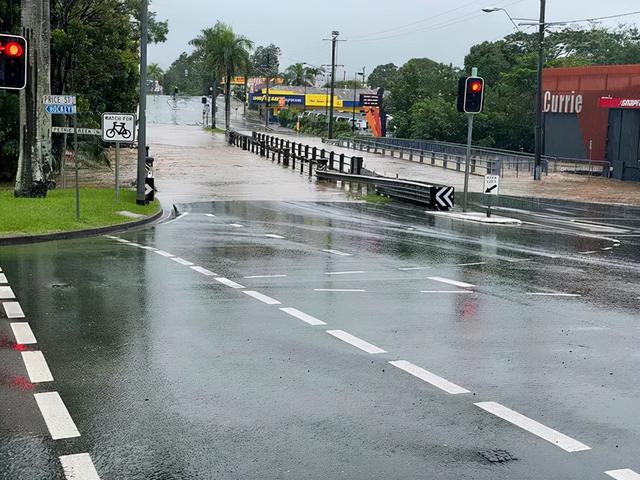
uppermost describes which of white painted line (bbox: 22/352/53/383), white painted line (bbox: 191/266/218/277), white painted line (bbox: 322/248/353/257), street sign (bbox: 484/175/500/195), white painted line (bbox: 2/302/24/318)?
street sign (bbox: 484/175/500/195)

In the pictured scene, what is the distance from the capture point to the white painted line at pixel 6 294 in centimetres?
1218

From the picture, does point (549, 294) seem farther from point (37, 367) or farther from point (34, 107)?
point (34, 107)

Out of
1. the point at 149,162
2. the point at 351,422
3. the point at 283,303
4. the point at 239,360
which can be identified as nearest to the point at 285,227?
the point at 149,162

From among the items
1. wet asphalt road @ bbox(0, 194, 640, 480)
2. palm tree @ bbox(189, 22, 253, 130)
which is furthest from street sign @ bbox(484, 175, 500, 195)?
palm tree @ bbox(189, 22, 253, 130)

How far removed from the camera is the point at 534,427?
23.4 feet

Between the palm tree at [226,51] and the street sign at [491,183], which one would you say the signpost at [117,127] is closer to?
the street sign at [491,183]

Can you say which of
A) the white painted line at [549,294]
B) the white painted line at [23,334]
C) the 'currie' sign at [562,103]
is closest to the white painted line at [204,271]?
the white painted line at [23,334]

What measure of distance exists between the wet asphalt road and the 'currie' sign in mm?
44353

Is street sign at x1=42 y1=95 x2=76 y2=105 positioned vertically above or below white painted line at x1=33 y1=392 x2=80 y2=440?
above

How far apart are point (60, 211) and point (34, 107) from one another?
458 cm

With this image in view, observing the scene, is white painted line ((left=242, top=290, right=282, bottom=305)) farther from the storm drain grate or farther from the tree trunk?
the tree trunk

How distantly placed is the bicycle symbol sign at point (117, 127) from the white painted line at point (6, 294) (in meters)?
12.9

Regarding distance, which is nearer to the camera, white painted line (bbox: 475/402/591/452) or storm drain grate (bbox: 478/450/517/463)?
storm drain grate (bbox: 478/450/517/463)

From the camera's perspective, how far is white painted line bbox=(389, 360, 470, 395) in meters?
8.16
